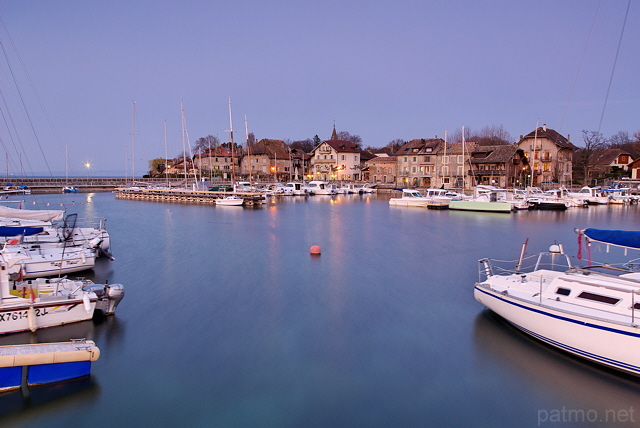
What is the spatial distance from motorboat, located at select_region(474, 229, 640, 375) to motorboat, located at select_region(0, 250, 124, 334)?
12.5m

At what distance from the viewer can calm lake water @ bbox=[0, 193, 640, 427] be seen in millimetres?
9703

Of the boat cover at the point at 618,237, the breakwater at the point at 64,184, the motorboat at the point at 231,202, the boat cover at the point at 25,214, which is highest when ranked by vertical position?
the breakwater at the point at 64,184

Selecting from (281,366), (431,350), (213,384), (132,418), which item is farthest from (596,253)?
(132,418)

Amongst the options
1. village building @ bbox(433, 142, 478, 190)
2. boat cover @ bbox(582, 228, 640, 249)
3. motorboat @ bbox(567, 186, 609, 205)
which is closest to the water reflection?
boat cover @ bbox(582, 228, 640, 249)

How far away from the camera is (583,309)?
11312mm

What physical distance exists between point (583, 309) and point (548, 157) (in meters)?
78.6

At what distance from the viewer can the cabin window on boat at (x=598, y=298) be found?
36.8 feet

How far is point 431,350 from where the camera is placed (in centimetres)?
1288

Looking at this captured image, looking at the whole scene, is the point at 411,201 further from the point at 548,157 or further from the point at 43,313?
the point at 43,313

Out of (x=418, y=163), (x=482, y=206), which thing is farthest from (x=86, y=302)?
(x=418, y=163)

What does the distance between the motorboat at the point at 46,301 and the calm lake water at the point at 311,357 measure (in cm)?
38

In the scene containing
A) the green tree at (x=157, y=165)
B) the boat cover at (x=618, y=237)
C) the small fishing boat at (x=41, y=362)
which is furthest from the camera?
the green tree at (x=157, y=165)

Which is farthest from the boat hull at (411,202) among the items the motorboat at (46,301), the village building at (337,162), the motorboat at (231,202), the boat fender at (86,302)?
the boat fender at (86,302)

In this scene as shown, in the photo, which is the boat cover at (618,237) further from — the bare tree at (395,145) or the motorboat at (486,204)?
the bare tree at (395,145)
